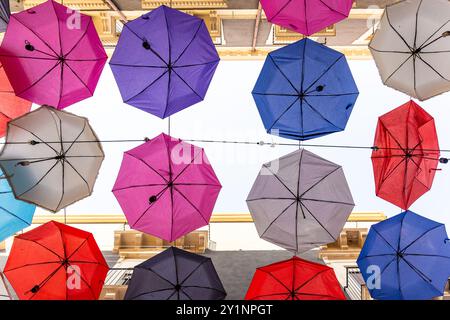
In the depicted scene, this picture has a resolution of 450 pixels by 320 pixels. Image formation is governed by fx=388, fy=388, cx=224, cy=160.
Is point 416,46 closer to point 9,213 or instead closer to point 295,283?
point 295,283

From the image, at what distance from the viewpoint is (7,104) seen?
8320 millimetres

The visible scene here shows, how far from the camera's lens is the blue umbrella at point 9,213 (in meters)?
8.54

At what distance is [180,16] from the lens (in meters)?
7.95

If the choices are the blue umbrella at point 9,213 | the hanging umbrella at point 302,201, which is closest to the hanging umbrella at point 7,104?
the blue umbrella at point 9,213

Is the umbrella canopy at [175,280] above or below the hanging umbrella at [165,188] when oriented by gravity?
below

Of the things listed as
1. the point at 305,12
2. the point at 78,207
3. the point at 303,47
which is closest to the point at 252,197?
the point at 303,47

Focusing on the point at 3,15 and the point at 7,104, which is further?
the point at 7,104

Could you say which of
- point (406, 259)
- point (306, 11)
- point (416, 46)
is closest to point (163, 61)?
point (306, 11)

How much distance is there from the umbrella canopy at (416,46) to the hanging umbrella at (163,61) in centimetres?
367

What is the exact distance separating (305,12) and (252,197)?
409cm

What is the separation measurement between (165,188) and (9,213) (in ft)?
11.7

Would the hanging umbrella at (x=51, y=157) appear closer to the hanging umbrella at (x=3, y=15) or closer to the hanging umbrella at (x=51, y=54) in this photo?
the hanging umbrella at (x=51, y=54)

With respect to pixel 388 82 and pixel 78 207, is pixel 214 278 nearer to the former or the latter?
pixel 388 82

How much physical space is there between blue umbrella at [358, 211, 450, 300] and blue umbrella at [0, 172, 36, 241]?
7.69 m
